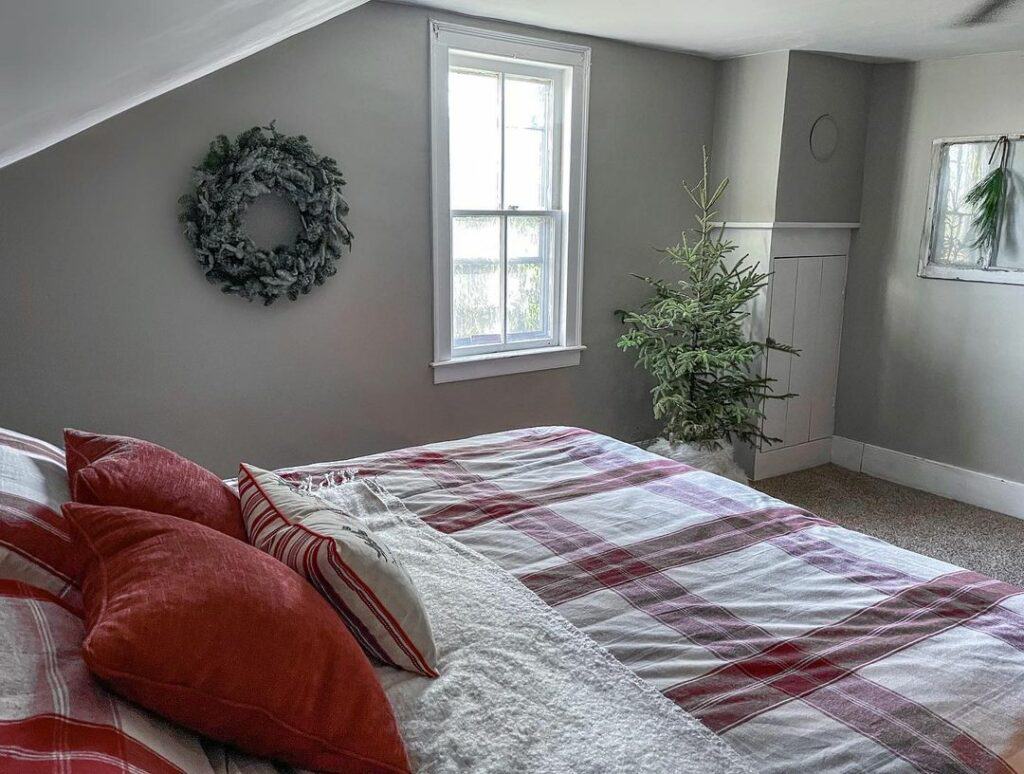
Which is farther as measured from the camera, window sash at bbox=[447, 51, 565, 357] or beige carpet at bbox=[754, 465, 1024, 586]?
window sash at bbox=[447, 51, 565, 357]

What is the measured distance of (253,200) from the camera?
2980mm

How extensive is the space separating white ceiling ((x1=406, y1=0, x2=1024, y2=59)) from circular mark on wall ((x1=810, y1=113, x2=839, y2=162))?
0.35 m

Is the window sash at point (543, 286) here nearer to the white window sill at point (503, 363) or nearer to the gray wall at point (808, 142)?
the white window sill at point (503, 363)

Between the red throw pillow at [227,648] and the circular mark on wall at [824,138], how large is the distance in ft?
12.7

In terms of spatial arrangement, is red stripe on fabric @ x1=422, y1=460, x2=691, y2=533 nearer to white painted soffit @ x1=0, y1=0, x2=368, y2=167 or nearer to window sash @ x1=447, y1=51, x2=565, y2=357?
white painted soffit @ x1=0, y1=0, x2=368, y2=167

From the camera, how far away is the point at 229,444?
10.4 feet

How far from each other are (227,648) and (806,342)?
4.02m

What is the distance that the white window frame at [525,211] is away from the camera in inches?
132

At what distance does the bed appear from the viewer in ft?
3.59

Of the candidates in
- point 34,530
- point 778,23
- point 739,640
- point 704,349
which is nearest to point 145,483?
point 34,530

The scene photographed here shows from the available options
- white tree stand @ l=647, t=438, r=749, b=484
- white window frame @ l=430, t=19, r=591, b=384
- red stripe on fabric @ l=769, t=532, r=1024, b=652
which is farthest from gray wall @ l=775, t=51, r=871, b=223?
red stripe on fabric @ l=769, t=532, r=1024, b=652

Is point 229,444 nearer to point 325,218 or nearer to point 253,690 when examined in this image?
point 325,218

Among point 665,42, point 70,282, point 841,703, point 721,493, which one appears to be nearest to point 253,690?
point 841,703

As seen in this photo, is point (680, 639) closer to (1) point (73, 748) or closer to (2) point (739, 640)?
(2) point (739, 640)
